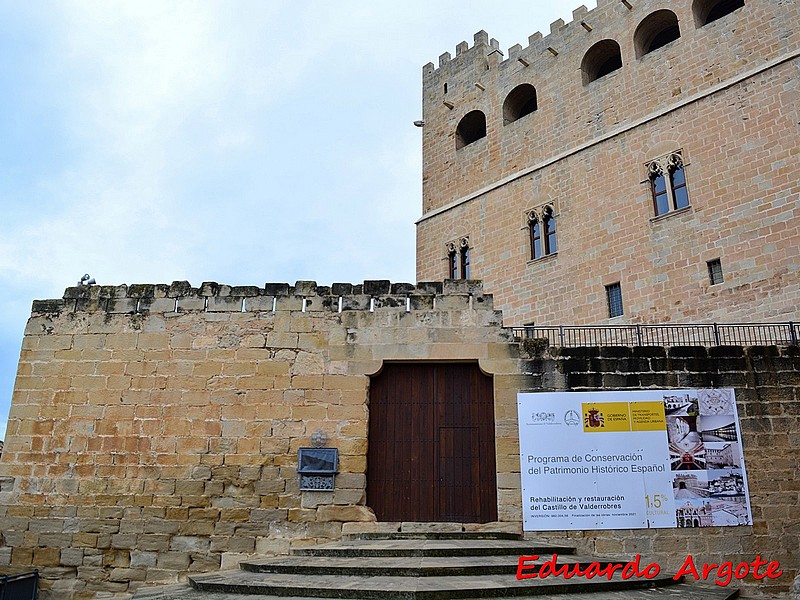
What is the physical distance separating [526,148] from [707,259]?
7.42 meters

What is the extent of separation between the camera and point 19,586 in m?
8.45

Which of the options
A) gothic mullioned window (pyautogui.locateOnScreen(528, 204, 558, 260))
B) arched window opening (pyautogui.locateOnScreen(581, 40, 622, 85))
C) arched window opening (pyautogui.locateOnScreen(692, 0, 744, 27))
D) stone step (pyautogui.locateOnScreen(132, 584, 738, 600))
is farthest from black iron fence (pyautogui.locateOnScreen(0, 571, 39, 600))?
arched window opening (pyautogui.locateOnScreen(692, 0, 744, 27))

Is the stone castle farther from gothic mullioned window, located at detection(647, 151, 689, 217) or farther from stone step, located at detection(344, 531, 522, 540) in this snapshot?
gothic mullioned window, located at detection(647, 151, 689, 217)

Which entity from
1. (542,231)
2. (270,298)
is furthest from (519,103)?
(270,298)

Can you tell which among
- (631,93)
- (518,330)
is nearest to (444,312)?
(518,330)

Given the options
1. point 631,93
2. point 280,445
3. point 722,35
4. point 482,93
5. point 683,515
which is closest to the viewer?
point 683,515

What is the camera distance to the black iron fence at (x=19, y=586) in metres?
7.98

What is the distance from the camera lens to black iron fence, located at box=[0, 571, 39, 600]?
7.98 metres

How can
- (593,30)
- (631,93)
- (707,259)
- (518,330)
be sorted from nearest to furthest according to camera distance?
(518,330) → (707,259) → (631,93) → (593,30)

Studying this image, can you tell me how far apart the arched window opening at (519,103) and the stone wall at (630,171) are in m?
0.32

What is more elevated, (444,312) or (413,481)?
(444,312)

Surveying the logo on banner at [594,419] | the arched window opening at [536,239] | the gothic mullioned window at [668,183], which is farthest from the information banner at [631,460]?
the arched window opening at [536,239]

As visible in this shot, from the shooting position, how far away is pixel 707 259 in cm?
1636

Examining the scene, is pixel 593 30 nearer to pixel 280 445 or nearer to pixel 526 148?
pixel 526 148
